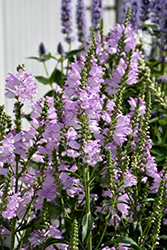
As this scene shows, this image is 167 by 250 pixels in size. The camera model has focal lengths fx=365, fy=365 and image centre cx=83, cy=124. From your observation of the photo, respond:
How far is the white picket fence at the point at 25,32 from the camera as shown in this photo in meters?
3.05

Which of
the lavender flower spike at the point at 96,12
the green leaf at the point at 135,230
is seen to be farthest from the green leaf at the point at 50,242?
the lavender flower spike at the point at 96,12

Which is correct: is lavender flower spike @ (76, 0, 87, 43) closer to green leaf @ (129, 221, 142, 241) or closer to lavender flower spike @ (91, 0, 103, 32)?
lavender flower spike @ (91, 0, 103, 32)

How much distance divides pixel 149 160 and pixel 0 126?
30 centimetres

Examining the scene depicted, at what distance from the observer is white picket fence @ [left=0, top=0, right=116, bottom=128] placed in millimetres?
3051

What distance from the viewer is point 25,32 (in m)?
3.34

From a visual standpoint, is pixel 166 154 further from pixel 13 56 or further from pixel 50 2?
pixel 50 2

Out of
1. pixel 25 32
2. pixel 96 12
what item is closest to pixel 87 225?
pixel 96 12


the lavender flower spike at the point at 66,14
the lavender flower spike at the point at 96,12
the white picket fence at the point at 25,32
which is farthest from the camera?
the white picket fence at the point at 25,32

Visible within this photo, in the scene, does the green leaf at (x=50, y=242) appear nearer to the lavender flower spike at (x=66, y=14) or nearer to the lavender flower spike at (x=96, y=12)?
the lavender flower spike at (x=96, y=12)

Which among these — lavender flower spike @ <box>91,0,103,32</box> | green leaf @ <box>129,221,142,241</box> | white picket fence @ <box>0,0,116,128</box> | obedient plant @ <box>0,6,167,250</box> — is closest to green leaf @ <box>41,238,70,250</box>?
obedient plant @ <box>0,6,167,250</box>

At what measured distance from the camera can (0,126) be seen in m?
0.53

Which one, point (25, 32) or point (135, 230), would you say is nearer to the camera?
point (135, 230)

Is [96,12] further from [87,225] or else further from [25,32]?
[25,32]

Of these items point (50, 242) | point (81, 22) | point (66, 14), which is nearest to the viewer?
point (50, 242)
